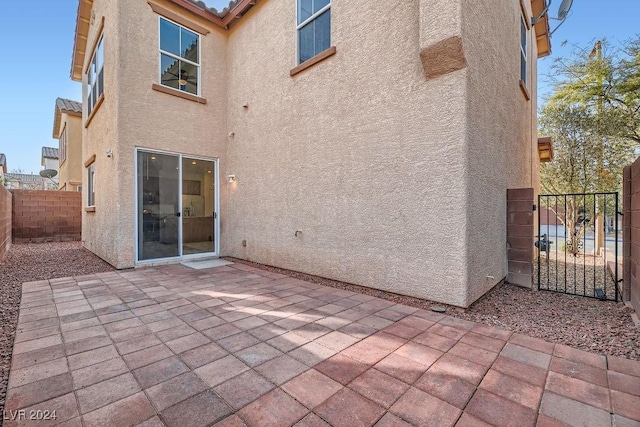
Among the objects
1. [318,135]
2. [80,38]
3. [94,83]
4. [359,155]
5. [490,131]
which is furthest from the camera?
[80,38]

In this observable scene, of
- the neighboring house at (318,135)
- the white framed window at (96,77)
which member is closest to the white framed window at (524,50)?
the neighboring house at (318,135)

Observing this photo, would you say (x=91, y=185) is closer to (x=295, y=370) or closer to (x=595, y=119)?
(x=295, y=370)

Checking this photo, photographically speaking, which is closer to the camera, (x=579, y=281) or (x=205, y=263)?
(x=579, y=281)

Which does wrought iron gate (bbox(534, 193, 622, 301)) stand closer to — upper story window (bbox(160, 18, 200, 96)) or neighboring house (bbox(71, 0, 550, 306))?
neighboring house (bbox(71, 0, 550, 306))

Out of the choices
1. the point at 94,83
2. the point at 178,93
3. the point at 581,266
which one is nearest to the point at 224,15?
the point at 178,93

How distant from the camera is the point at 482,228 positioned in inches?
173

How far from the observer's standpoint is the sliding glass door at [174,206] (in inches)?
266

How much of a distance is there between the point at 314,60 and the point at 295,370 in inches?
207

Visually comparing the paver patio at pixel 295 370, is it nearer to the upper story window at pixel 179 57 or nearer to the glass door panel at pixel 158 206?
the glass door panel at pixel 158 206

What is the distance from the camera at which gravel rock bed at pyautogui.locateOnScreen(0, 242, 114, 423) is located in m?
2.88

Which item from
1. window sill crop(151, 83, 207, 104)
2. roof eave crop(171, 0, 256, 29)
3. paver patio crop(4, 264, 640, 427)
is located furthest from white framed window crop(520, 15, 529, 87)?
window sill crop(151, 83, 207, 104)

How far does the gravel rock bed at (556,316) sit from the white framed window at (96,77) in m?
8.31

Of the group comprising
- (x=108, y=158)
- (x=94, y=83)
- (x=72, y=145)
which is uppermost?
(x=94, y=83)

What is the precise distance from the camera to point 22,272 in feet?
19.8
